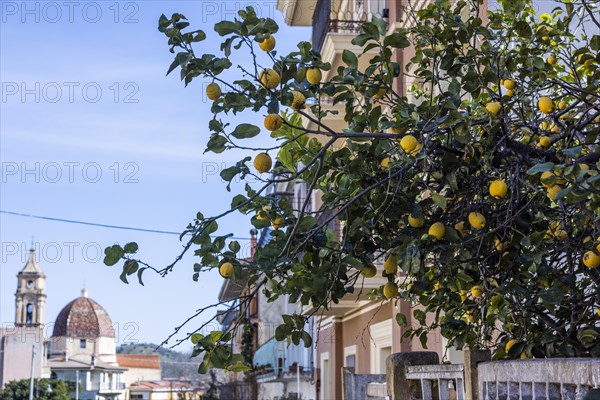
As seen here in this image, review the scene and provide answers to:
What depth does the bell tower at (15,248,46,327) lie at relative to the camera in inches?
3873

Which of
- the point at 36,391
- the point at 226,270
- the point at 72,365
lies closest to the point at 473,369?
the point at 226,270

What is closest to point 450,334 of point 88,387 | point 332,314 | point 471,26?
point 471,26

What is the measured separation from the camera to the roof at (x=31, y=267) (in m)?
100

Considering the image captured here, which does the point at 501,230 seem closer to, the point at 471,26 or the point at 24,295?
the point at 471,26

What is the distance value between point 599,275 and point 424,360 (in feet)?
3.71

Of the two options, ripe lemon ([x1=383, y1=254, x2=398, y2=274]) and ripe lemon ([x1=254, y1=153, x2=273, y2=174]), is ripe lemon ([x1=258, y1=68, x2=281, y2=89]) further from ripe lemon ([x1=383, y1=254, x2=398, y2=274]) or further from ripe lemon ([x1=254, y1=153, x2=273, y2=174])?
ripe lemon ([x1=383, y1=254, x2=398, y2=274])

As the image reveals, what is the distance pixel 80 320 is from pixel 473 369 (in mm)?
112534

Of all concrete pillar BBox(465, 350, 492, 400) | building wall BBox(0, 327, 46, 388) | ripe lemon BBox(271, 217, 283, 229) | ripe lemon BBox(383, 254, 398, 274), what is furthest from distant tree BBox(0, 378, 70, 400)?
concrete pillar BBox(465, 350, 492, 400)

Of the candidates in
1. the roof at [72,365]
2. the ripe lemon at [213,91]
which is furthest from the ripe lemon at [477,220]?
the roof at [72,365]

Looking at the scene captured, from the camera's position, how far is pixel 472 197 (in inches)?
161

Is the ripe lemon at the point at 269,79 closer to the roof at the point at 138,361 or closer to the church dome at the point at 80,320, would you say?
the church dome at the point at 80,320

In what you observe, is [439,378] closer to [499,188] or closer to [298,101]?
[499,188]

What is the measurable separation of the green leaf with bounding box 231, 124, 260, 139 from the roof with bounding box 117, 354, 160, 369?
432 feet

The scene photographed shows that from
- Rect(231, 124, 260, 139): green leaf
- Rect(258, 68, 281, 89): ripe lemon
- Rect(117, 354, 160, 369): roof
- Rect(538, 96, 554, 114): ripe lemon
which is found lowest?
Rect(231, 124, 260, 139): green leaf
